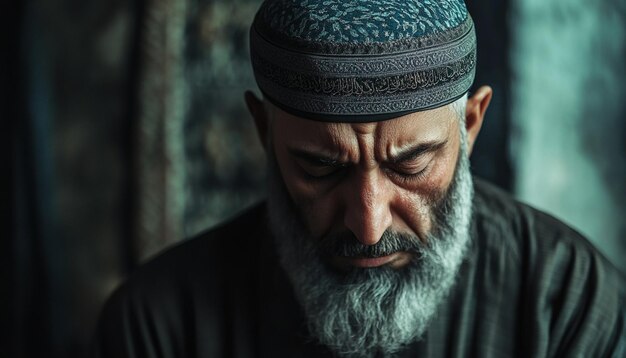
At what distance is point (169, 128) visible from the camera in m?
3.21

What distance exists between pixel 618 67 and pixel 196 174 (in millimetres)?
1341

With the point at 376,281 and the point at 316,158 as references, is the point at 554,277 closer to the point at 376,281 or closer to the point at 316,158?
the point at 376,281

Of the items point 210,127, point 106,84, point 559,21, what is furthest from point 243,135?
point 559,21

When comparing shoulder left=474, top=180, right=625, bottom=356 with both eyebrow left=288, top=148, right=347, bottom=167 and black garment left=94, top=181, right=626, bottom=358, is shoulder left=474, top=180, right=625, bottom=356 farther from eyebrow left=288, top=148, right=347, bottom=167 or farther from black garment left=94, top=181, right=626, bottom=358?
eyebrow left=288, top=148, right=347, bottom=167

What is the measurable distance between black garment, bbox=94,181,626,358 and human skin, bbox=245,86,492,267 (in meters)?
0.20

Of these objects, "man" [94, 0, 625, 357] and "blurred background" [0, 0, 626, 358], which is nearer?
"man" [94, 0, 625, 357]

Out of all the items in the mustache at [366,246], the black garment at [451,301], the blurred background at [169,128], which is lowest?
A: the blurred background at [169,128]

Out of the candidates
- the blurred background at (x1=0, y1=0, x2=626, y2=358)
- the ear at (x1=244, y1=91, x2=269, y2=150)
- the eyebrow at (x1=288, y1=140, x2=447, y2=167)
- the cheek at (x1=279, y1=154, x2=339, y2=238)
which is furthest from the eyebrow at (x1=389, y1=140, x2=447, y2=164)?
the blurred background at (x1=0, y1=0, x2=626, y2=358)

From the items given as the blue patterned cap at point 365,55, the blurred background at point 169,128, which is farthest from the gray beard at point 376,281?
the blurred background at point 169,128

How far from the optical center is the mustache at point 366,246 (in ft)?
5.65

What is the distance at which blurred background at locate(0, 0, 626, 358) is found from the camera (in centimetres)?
299

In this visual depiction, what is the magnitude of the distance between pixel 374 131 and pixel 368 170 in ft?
0.21

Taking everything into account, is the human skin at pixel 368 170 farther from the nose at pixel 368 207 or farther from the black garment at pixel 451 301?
the black garment at pixel 451 301

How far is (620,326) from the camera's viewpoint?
1863 millimetres
